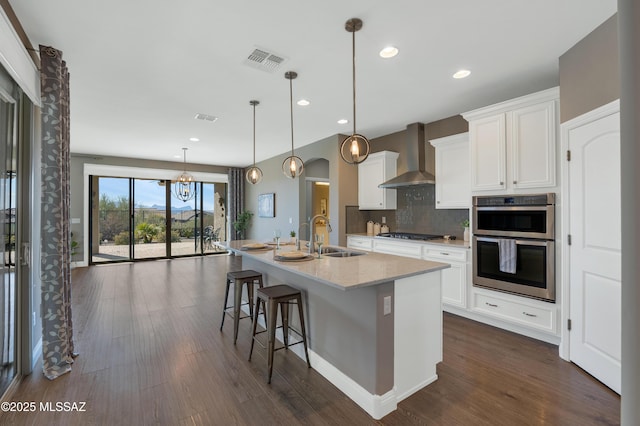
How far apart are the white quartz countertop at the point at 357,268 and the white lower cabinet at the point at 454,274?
1.45 meters

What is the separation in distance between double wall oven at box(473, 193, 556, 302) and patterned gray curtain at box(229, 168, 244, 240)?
669 cm

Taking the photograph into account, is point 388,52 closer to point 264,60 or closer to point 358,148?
point 358,148

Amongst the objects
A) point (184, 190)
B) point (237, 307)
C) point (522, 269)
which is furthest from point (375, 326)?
point (184, 190)

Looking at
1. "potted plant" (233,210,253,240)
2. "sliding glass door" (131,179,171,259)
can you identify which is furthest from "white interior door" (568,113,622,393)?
"sliding glass door" (131,179,171,259)

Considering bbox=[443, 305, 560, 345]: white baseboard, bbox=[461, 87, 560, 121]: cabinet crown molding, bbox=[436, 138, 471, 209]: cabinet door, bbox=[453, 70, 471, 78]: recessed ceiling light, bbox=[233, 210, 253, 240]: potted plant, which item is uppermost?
bbox=[453, 70, 471, 78]: recessed ceiling light

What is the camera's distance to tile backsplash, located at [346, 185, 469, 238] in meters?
4.47

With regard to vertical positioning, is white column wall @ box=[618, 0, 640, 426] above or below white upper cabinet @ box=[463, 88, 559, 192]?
below

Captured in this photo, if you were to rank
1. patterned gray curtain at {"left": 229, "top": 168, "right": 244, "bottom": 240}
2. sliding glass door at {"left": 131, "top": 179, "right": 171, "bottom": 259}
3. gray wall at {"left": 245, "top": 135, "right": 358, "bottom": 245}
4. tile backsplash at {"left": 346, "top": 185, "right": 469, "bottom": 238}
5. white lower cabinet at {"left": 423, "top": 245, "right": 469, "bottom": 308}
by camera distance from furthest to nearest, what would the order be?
patterned gray curtain at {"left": 229, "top": 168, "right": 244, "bottom": 240} < sliding glass door at {"left": 131, "top": 179, "right": 171, "bottom": 259} < gray wall at {"left": 245, "top": 135, "right": 358, "bottom": 245} < tile backsplash at {"left": 346, "top": 185, "right": 469, "bottom": 238} < white lower cabinet at {"left": 423, "top": 245, "right": 469, "bottom": 308}

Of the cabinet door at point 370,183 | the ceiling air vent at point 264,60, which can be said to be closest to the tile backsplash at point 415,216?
the cabinet door at point 370,183

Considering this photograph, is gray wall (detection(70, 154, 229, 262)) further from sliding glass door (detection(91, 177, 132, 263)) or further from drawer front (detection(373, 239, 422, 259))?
drawer front (detection(373, 239, 422, 259))

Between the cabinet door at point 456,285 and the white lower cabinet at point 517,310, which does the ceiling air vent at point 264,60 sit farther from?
the white lower cabinet at point 517,310

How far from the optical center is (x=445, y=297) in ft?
12.7

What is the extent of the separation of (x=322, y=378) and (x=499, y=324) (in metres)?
2.23

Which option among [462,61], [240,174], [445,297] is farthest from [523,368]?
[240,174]
